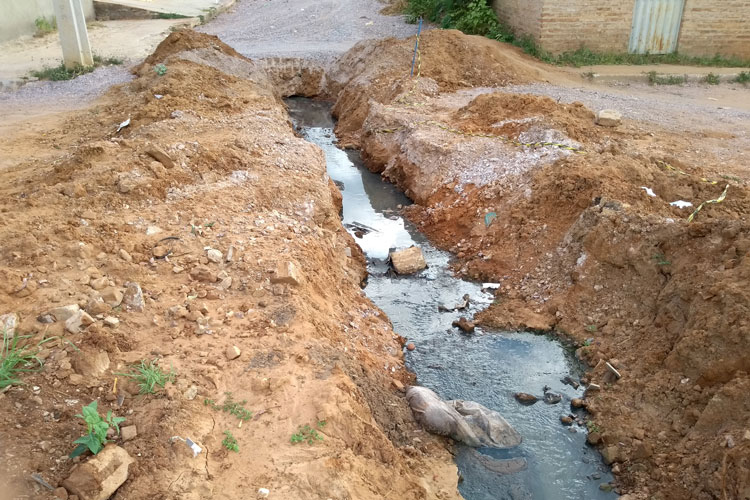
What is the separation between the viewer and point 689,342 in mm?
5473

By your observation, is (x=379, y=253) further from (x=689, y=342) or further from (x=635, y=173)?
(x=689, y=342)

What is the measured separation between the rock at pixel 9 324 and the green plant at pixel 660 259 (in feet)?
20.6

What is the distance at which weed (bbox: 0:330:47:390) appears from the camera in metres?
3.86

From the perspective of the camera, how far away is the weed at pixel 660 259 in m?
6.41

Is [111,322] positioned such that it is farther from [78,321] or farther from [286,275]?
[286,275]

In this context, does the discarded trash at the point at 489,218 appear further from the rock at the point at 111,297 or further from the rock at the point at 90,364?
the rock at the point at 90,364

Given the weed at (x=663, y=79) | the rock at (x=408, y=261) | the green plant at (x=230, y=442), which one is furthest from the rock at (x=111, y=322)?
the weed at (x=663, y=79)

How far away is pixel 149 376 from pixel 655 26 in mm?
15689

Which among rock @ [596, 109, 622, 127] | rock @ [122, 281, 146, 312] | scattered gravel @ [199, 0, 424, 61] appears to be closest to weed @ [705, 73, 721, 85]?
rock @ [596, 109, 622, 127]

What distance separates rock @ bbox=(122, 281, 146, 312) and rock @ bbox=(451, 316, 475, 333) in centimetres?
364

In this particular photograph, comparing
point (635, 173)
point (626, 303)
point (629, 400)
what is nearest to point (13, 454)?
point (629, 400)

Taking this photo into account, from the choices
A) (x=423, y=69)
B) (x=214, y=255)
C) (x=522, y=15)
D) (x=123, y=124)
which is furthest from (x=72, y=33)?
(x=522, y=15)

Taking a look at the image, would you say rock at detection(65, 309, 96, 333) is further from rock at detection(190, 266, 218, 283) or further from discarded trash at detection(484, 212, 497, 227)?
discarded trash at detection(484, 212, 497, 227)

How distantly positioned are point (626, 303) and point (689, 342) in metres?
1.18
